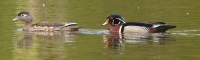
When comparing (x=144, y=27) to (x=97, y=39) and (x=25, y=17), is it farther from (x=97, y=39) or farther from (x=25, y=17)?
(x=25, y=17)

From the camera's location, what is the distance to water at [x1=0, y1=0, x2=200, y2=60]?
15.1m

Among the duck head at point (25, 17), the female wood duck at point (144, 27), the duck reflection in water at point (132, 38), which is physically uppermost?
the duck head at point (25, 17)

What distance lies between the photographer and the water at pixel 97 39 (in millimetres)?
15147

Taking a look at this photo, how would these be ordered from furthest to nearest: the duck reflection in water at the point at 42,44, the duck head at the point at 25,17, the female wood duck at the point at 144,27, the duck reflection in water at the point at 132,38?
the duck head at the point at 25,17, the female wood duck at the point at 144,27, the duck reflection in water at the point at 132,38, the duck reflection in water at the point at 42,44

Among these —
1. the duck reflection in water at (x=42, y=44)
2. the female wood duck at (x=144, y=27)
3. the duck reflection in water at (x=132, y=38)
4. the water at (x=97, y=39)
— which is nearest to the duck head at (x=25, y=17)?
the water at (x=97, y=39)

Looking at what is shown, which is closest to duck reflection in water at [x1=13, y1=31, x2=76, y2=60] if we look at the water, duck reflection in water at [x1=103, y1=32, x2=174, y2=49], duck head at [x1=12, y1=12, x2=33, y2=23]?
the water

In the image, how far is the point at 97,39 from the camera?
18719 millimetres

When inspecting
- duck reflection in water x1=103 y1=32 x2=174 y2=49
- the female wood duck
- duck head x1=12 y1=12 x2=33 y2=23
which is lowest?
duck reflection in water x1=103 y1=32 x2=174 y2=49

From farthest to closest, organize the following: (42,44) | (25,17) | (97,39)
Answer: (25,17) → (97,39) → (42,44)

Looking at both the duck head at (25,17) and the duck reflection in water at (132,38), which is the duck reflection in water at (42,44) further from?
the duck head at (25,17)

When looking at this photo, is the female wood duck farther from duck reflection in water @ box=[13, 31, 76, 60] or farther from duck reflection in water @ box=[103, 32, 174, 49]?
duck reflection in water @ box=[13, 31, 76, 60]

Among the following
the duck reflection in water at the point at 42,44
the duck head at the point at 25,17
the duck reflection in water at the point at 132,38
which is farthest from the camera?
the duck head at the point at 25,17

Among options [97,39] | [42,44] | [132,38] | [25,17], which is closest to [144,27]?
[132,38]

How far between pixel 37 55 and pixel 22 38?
429 cm
